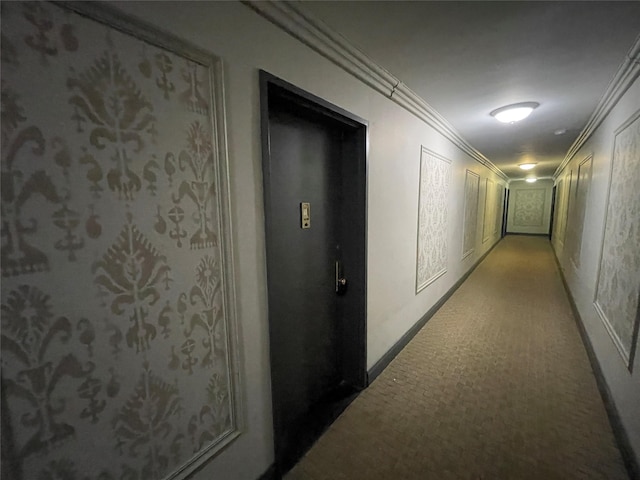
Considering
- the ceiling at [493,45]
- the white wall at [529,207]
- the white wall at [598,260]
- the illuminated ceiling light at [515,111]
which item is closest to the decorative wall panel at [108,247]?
the ceiling at [493,45]

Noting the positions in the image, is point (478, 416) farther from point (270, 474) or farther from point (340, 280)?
point (270, 474)

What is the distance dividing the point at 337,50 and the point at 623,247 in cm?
239

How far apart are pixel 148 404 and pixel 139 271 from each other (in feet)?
1.55

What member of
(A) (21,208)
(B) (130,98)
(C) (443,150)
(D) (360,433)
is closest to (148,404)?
(A) (21,208)

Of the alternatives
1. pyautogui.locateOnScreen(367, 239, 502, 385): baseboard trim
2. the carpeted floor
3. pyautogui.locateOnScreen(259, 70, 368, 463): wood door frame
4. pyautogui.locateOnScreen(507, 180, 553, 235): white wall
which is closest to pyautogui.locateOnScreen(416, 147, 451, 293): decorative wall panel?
pyautogui.locateOnScreen(367, 239, 502, 385): baseboard trim

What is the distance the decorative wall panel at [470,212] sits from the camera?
4789 millimetres

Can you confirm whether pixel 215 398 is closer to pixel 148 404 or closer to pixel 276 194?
pixel 148 404

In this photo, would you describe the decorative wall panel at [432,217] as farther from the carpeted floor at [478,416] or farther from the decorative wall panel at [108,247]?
the decorative wall panel at [108,247]

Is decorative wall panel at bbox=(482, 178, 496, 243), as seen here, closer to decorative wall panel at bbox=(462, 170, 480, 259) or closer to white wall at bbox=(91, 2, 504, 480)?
decorative wall panel at bbox=(462, 170, 480, 259)

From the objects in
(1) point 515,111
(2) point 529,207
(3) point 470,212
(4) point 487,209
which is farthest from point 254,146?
(2) point 529,207

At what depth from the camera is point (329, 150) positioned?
6.28 ft

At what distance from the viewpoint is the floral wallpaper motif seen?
11.5 metres

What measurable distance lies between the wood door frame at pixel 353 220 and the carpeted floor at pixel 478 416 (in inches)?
10.7

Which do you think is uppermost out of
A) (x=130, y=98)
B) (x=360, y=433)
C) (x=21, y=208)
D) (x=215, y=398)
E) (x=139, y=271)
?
(x=130, y=98)
